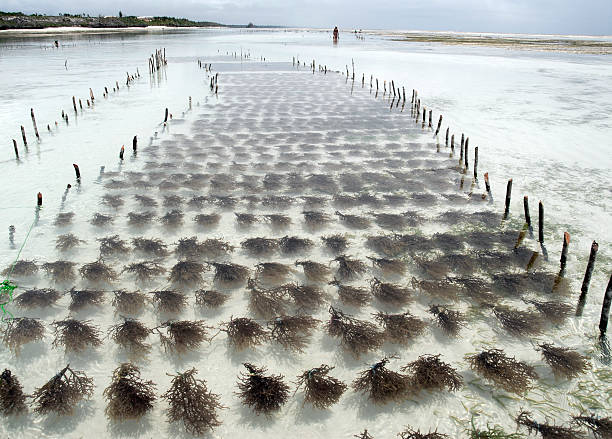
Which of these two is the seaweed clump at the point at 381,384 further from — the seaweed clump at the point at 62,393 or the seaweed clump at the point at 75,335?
the seaweed clump at the point at 75,335

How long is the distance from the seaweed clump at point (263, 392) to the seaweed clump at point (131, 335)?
1260mm

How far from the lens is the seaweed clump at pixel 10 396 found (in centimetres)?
352

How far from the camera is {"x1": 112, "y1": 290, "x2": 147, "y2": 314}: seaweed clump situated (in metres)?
4.85

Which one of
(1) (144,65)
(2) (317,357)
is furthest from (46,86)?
(2) (317,357)

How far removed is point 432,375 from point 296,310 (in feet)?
5.86

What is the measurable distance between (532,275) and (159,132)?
11.7 metres

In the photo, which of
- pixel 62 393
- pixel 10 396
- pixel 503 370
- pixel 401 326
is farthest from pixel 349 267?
pixel 10 396

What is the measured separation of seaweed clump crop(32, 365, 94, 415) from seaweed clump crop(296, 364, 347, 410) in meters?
2.10

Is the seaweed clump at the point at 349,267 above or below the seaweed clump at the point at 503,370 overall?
above

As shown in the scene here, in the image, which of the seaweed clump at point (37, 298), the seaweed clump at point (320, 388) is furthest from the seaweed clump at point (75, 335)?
the seaweed clump at point (320, 388)

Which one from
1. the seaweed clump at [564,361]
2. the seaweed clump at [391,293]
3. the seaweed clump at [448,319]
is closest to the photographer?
the seaweed clump at [564,361]

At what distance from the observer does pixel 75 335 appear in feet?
14.3

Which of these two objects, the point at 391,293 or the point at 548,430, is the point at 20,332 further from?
the point at 548,430

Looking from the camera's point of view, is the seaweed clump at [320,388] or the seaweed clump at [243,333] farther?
the seaweed clump at [243,333]
